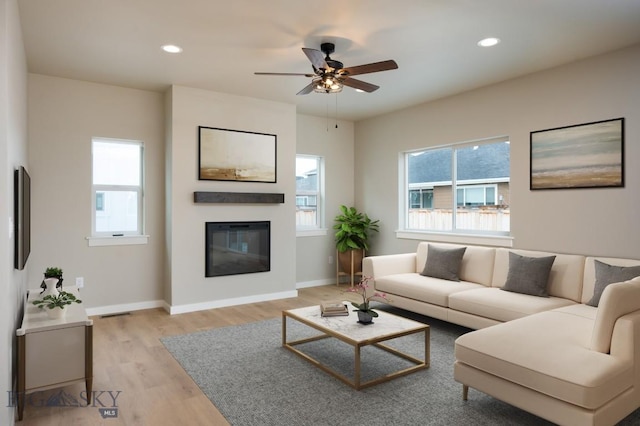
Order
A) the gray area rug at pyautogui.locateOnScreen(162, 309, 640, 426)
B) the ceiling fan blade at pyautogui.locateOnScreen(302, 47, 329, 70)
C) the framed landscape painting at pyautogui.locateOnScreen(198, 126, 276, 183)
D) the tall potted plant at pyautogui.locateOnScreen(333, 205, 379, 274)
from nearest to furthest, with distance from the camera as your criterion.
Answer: the gray area rug at pyautogui.locateOnScreen(162, 309, 640, 426) < the ceiling fan blade at pyautogui.locateOnScreen(302, 47, 329, 70) < the framed landscape painting at pyautogui.locateOnScreen(198, 126, 276, 183) < the tall potted plant at pyautogui.locateOnScreen(333, 205, 379, 274)

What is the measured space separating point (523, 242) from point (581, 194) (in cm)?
77

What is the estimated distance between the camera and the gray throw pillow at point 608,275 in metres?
3.21

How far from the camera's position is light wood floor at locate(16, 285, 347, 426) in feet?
8.23

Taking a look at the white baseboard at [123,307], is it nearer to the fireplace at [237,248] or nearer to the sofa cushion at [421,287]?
the fireplace at [237,248]

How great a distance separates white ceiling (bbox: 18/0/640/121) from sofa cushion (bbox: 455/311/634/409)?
2.28m

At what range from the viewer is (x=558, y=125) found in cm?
418

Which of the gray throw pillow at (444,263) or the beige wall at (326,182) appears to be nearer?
the gray throw pillow at (444,263)

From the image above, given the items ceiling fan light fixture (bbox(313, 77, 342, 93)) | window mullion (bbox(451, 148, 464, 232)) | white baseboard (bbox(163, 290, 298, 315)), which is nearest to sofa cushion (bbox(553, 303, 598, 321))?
window mullion (bbox(451, 148, 464, 232))

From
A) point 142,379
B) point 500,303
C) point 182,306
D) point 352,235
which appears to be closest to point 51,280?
point 142,379

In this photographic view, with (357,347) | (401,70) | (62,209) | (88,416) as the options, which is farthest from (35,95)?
(357,347)

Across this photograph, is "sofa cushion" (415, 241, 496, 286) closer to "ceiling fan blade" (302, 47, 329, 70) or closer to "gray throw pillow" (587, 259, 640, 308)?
"gray throw pillow" (587, 259, 640, 308)

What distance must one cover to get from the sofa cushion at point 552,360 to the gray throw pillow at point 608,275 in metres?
0.66

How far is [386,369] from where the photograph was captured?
319 cm

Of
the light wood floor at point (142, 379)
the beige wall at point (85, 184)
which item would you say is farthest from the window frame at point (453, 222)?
the beige wall at point (85, 184)
